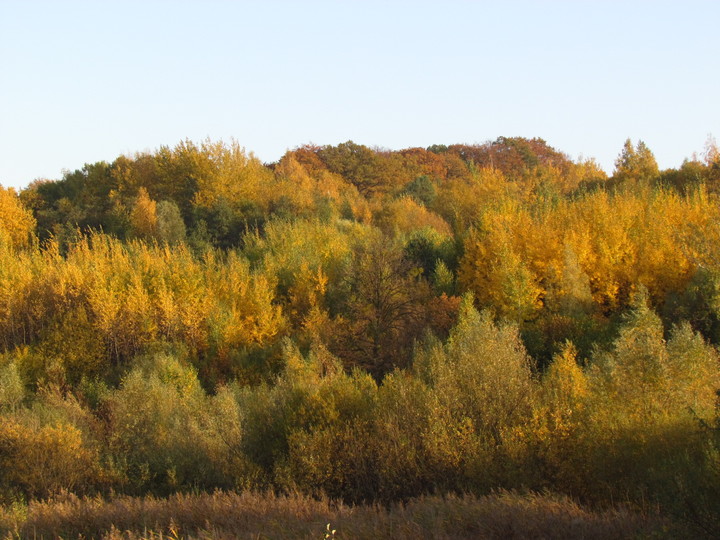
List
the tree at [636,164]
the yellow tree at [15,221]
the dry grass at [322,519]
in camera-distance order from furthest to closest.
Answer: the yellow tree at [15,221] < the tree at [636,164] < the dry grass at [322,519]

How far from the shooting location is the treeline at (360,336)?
2045 centimetres

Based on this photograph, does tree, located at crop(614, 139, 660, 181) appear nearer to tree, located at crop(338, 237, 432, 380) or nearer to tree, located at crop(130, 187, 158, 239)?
tree, located at crop(338, 237, 432, 380)

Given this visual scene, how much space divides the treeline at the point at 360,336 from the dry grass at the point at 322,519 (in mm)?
1784

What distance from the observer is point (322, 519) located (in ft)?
56.1

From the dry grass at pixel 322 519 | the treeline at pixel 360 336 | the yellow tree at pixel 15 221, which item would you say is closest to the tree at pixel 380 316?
the treeline at pixel 360 336

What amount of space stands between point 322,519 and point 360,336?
21.2m

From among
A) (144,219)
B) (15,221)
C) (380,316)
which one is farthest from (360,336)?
(15,221)

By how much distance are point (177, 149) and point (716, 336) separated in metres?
51.8

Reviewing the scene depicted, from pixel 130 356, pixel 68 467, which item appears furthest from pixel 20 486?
pixel 130 356

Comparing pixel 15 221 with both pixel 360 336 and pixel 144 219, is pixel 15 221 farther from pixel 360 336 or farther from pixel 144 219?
pixel 360 336

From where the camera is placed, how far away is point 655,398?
20391 millimetres

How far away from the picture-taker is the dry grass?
14312mm

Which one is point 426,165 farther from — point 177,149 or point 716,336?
point 716,336

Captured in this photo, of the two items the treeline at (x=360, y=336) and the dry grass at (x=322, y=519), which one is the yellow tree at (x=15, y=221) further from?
the dry grass at (x=322, y=519)
